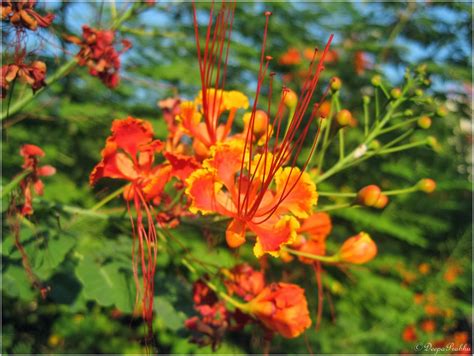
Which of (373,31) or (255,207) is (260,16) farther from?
(255,207)

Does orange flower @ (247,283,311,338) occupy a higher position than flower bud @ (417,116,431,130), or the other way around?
flower bud @ (417,116,431,130)

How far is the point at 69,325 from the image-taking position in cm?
307

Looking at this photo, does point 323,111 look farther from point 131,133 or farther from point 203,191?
point 131,133

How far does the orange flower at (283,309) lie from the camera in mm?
1534

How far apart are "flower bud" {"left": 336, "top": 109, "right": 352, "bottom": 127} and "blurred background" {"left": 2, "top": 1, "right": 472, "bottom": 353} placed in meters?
0.91

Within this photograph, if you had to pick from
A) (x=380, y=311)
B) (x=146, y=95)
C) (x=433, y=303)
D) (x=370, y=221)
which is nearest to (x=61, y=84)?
(x=146, y=95)

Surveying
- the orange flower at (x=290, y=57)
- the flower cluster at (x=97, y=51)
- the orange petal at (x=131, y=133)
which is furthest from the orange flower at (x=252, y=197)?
the orange flower at (x=290, y=57)

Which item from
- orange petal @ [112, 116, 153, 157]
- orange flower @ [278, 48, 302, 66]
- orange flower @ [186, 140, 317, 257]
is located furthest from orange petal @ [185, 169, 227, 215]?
orange flower @ [278, 48, 302, 66]

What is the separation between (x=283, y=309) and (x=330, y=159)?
6.83ft

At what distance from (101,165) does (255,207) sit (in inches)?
20.0

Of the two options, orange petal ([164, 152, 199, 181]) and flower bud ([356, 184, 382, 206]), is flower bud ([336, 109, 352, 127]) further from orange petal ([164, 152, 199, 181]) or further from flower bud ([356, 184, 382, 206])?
orange petal ([164, 152, 199, 181])

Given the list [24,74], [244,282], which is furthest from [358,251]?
[24,74]

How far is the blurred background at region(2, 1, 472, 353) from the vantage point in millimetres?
2804

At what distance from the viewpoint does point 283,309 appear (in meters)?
1.56
